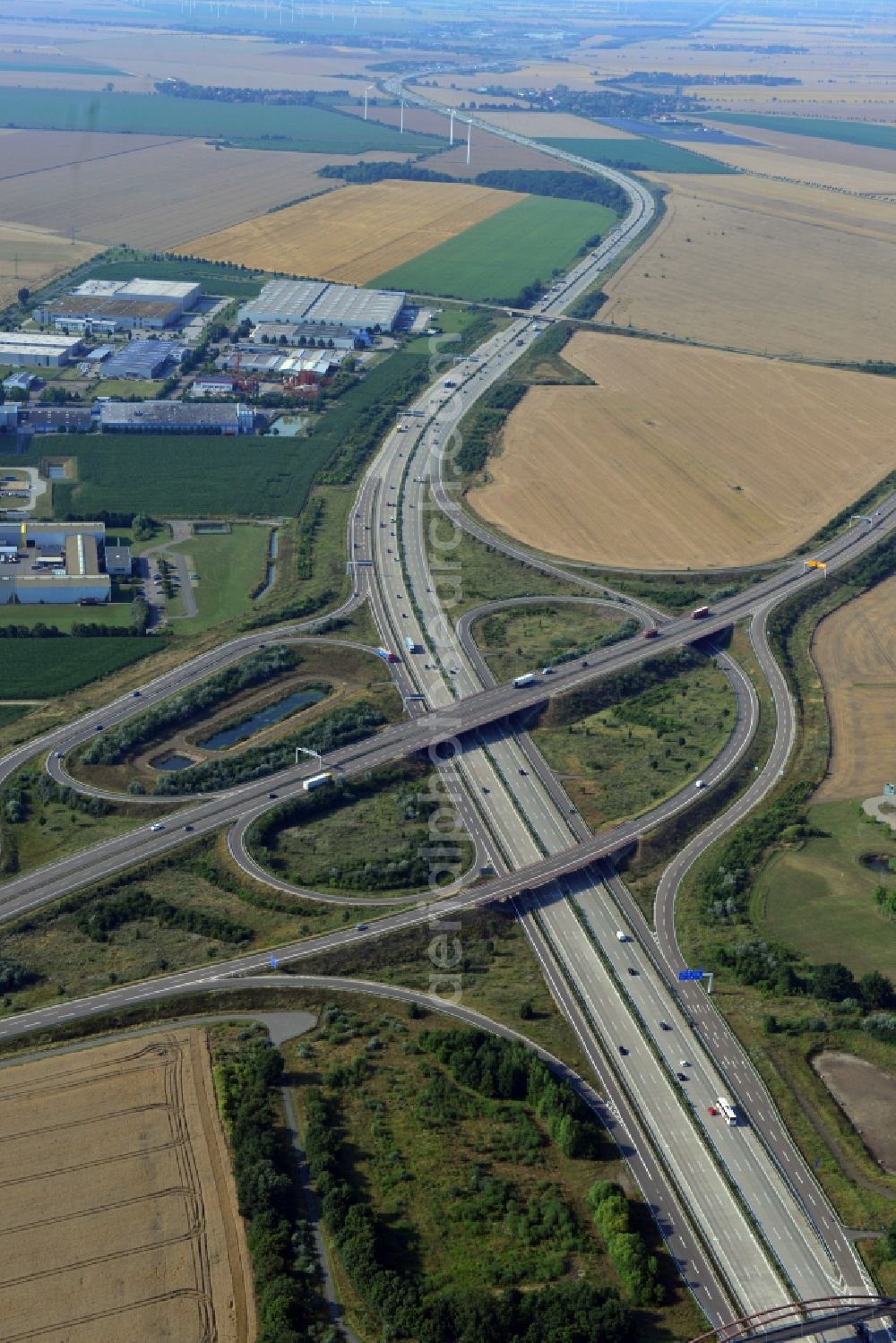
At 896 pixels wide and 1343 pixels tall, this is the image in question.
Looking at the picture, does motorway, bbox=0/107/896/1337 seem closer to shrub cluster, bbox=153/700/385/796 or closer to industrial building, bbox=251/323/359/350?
shrub cluster, bbox=153/700/385/796

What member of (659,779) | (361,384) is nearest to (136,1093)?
(659,779)

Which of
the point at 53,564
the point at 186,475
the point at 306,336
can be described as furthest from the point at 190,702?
the point at 306,336

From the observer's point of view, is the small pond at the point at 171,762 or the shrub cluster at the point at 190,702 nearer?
the shrub cluster at the point at 190,702

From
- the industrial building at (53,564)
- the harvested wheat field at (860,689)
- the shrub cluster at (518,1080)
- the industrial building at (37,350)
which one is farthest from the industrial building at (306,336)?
the shrub cluster at (518,1080)

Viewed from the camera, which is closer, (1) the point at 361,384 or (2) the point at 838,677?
(2) the point at 838,677

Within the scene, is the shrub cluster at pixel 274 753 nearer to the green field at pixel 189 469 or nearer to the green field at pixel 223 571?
the green field at pixel 223 571

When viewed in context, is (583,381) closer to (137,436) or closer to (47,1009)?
(137,436)
